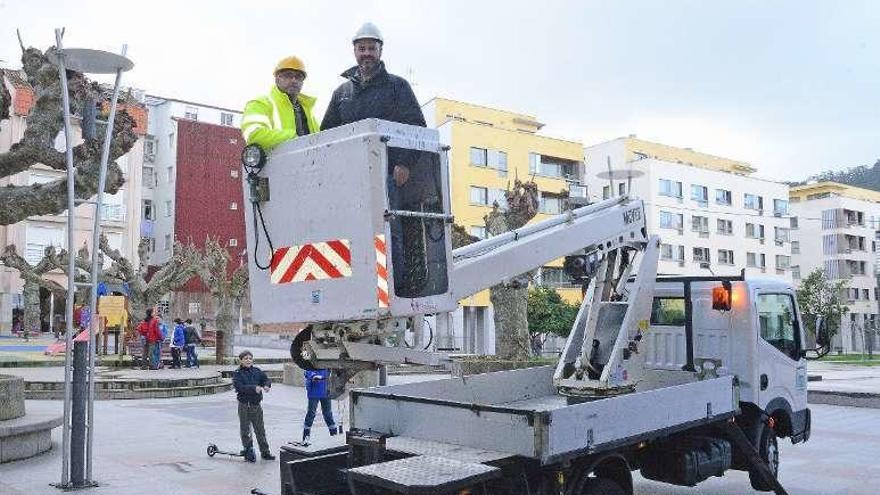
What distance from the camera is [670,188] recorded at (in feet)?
183

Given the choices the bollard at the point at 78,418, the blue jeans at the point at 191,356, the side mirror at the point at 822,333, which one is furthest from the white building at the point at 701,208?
the bollard at the point at 78,418

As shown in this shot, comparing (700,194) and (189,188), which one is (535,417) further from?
(700,194)

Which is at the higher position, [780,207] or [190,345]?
[780,207]

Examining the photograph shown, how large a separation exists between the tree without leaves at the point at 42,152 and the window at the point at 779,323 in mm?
8482

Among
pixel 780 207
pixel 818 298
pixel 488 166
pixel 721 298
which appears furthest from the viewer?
pixel 780 207

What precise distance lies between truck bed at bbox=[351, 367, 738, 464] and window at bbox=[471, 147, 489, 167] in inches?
1594

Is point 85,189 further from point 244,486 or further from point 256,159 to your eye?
point 256,159

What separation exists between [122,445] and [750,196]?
58231 mm

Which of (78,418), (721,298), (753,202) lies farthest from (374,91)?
(753,202)

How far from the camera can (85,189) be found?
11.6m

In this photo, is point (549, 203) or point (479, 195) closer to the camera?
point (479, 195)

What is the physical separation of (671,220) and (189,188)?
113 feet

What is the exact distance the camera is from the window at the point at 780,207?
6294 cm

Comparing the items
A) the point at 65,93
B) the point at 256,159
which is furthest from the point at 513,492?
the point at 65,93
